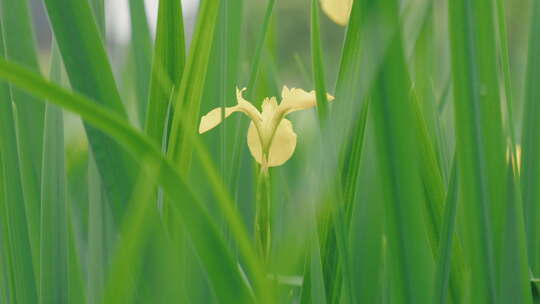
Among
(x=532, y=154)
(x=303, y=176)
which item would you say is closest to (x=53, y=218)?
(x=303, y=176)

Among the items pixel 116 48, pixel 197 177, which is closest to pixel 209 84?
pixel 197 177

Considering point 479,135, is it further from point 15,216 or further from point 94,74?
point 15,216

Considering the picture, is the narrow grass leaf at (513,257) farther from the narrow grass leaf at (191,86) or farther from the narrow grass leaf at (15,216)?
the narrow grass leaf at (15,216)

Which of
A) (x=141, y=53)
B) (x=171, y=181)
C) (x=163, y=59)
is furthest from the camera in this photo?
(x=141, y=53)

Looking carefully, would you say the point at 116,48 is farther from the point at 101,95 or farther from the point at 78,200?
the point at 101,95

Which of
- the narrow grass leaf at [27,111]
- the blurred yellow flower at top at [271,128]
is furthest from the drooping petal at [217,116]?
the narrow grass leaf at [27,111]

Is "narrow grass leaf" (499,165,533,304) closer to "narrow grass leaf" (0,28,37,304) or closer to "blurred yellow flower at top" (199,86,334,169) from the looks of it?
"blurred yellow flower at top" (199,86,334,169)

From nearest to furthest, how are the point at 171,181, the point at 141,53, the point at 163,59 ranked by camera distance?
the point at 171,181 → the point at 163,59 → the point at 141,53
